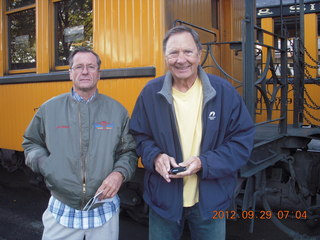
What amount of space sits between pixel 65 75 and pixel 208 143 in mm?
2207

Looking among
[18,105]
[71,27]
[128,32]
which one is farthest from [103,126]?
[18,105]

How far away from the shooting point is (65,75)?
137 inches

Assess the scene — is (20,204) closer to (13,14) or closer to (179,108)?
(13,14)

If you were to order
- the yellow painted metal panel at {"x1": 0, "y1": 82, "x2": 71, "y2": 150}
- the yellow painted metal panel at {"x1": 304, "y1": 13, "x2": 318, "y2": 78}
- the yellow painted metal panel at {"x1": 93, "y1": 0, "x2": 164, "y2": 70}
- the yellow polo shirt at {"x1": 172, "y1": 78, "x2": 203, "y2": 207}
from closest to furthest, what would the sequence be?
the yellow polo shirt at {"x1": 172, "y1": 78, "x2": 203, "y2": 207} → the yellow painted metal panel at {"x1": 93, "y1": 0, "x2": 164, "y2": 70} → the yellow painted metal panel at {"x1": 0, "y1": 82, "x2": 71, "y2": 150} → the yellow painted metal panel at {"x1": 304, "y1": 13, "x2": 318, "y2": 78}

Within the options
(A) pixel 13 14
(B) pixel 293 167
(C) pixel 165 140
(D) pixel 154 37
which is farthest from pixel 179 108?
(A) pixel 13 14

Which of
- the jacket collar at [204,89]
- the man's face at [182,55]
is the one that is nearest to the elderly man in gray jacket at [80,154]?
the jacket collar at [204,89]

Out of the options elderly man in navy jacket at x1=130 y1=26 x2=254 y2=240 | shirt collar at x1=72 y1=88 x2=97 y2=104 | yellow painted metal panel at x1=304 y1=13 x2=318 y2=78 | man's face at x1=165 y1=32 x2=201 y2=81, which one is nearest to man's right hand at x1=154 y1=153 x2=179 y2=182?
elderly man in navy jacket at x1=130 y1=26 x2=254 y2=240

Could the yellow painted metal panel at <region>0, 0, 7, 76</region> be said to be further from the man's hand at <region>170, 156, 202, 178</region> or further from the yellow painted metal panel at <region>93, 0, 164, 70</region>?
the man's hand at <region>170, 156, 202, 178</region>

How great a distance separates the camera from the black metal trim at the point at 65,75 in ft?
9.60

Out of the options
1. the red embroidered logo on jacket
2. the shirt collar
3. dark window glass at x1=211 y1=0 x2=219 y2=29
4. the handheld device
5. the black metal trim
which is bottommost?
the handheld device

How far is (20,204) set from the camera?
4555mm

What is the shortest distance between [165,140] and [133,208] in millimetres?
2012

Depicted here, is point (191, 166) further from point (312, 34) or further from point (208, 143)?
point (312, 34)

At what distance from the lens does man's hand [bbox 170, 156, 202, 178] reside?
1612 mm
